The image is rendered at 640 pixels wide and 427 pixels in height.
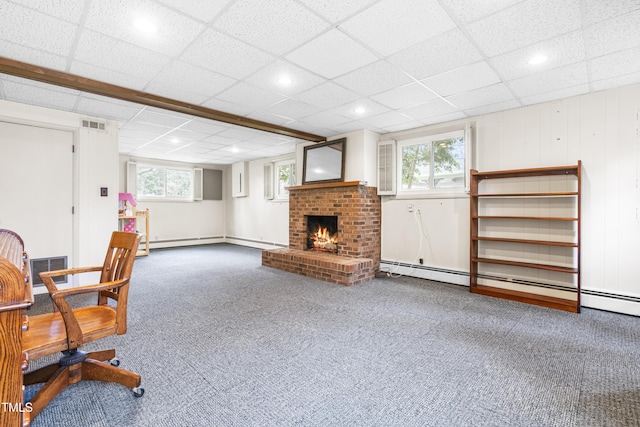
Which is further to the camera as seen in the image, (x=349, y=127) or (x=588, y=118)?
(x=349, y=127)

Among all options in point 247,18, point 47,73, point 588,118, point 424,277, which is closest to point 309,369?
point 247,18

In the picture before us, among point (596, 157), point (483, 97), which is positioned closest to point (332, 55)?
point (483, 97)

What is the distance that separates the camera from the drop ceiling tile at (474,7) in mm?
2023

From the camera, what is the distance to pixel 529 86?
3.33 metres

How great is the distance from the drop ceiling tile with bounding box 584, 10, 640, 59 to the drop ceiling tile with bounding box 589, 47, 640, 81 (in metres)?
0.12

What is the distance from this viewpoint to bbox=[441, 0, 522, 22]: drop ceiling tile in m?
2.02

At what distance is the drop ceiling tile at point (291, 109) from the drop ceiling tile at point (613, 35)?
283 centimetres

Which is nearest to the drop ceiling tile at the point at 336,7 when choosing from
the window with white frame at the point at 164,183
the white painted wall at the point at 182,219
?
the white painted wall at the point at 182,219

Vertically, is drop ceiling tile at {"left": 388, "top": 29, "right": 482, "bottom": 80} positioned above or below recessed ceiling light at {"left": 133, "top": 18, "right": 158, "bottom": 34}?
above

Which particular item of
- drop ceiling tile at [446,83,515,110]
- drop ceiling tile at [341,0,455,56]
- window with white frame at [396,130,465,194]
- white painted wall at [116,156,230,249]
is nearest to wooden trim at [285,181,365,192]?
window with white frame at [396,130,465,194]

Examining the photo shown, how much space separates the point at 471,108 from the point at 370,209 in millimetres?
2162

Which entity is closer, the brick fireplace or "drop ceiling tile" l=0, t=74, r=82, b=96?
"drop ceiling tile" l=0, t=74, r=82, b=96

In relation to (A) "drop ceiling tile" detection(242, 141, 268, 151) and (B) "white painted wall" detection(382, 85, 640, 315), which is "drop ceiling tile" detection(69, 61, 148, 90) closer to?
(A) "drop ceiling tile" detection(242, 141, 268, 151)

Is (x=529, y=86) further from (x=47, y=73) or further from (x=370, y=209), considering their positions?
(x=47, y=73)
